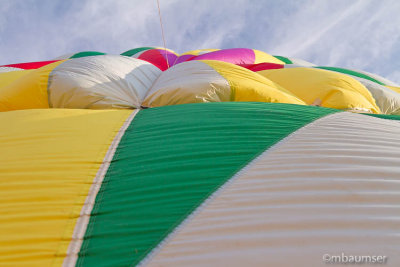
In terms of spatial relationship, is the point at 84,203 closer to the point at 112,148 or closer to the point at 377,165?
the point at 112,148

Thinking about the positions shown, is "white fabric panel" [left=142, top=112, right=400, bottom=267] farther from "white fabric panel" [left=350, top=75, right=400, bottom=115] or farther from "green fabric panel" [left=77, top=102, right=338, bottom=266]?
"white fabric panel" [left=350, top=75, right=400, bottom=115]

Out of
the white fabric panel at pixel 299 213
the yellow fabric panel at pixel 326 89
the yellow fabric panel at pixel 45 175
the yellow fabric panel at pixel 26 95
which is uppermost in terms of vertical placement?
the yellow fabric panel at pixel 26 95

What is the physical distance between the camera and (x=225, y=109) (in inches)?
38.2

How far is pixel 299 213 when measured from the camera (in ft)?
1.53

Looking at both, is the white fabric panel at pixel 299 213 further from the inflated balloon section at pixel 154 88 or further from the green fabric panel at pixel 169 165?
the inflated balloon section at pixel 154 88

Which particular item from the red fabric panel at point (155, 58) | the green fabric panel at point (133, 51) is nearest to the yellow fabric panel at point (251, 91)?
the red fabric panel at point (155, 58)

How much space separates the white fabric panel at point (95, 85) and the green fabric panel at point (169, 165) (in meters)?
0.32

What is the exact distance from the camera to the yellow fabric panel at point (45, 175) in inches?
17.7

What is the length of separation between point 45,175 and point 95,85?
2.52ft

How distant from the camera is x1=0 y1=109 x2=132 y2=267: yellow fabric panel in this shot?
45 centimetres

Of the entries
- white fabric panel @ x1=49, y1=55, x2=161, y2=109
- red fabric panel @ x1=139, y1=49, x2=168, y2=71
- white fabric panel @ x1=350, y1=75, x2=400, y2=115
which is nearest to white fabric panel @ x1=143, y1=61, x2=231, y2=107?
white fabric panel @ x1=49, y1=55, x2=161, y2=109

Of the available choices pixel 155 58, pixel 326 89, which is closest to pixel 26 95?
pixel 326 89

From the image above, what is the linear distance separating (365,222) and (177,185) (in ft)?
1.16

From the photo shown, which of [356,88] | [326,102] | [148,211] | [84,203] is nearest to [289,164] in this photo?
[148,211]
